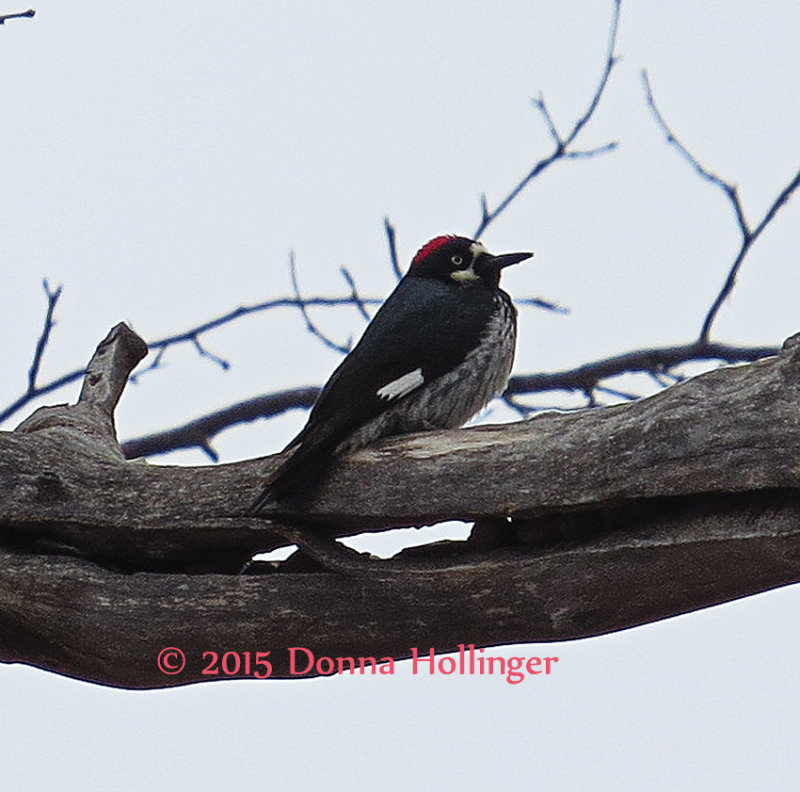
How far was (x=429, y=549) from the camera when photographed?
87.0 inches

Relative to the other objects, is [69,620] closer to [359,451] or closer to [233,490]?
[233,490]

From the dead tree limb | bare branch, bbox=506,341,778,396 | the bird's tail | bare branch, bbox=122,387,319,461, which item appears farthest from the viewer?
bare branch, bbox=122,387,319,461

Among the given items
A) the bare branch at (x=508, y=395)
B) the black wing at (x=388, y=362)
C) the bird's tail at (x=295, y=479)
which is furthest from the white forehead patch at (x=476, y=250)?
the bird's tail at (x=295, y=479)

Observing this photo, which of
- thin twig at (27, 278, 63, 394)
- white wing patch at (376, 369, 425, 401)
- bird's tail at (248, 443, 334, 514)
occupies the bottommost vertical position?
bird's tail at (248, 443, 334, 514)

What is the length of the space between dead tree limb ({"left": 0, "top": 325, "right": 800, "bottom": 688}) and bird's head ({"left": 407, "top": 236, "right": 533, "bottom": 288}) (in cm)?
73

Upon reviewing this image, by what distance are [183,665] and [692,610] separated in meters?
0.79

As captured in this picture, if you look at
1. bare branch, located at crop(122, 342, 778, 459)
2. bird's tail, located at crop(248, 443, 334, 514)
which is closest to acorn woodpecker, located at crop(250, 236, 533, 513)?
bird's tail, located at crop(248, 443, 334, 514)

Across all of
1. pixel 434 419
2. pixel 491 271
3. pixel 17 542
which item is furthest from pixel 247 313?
pixel 17 542

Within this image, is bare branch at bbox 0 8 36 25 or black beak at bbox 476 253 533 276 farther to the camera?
black beak at bbox 476 253 533 276

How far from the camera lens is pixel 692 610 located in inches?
79.4

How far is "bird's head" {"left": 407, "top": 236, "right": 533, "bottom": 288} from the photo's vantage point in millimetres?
3018

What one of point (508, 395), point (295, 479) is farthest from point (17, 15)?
point (508, 395)
